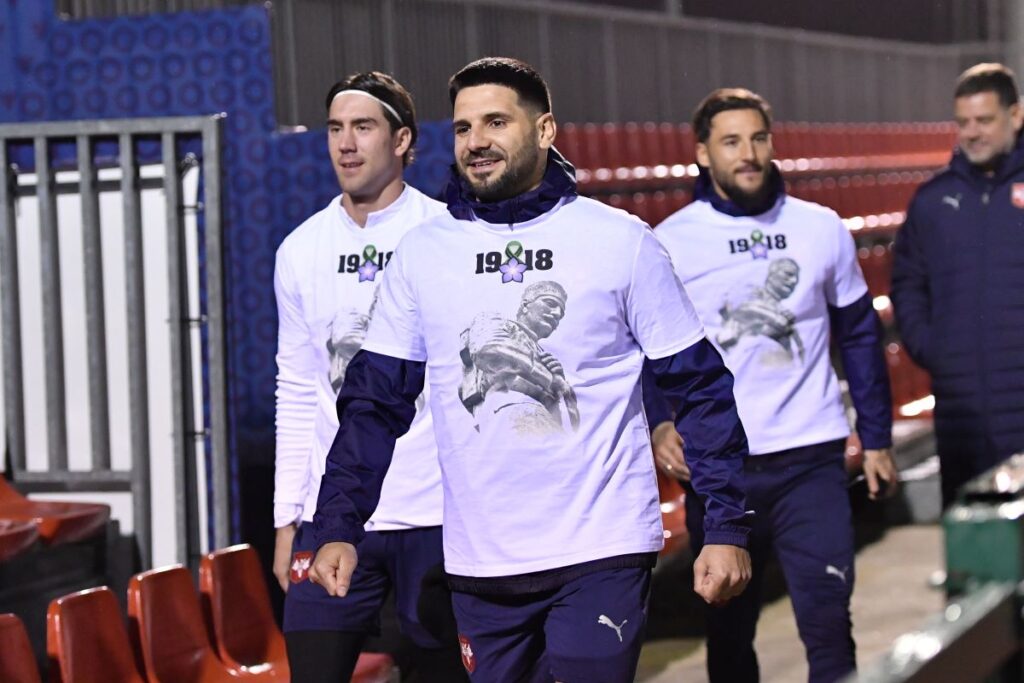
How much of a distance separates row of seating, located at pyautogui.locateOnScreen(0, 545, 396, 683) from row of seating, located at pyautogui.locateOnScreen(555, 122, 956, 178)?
334 centimetres

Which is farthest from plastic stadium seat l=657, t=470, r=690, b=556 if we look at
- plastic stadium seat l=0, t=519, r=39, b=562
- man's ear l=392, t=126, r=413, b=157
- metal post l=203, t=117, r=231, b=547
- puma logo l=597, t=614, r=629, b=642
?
puma logo l=597, t=614, r=629, b=642

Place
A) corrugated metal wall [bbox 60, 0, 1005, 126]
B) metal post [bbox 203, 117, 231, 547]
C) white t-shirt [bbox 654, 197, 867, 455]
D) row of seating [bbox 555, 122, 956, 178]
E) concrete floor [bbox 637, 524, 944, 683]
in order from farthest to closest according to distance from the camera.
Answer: row of seating [bbox 555, 122, 956, 178], corrugated metal wall [bbox 60, 0, 1005, 126], concrete floor [bbox 637, 524, 944, 683], metal post [bbox 203, 117, 231, 547], white t-shirt [bbox 654, 197, 867, 455]

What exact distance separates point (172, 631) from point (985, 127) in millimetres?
2700

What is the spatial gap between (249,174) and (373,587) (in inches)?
82.0

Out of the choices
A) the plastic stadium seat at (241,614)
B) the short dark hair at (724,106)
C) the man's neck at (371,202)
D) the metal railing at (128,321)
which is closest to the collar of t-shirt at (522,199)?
the man's neck at (371,202)

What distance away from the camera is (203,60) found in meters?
5.75

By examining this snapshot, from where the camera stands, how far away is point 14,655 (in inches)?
161

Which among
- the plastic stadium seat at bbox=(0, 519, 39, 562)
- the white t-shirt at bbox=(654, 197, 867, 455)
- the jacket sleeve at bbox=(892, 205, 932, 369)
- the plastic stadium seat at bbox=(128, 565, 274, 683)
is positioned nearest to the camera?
the white t-shirt at bbox=(654, 197, 867, 455)

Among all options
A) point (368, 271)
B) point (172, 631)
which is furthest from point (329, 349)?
point (172, 631)

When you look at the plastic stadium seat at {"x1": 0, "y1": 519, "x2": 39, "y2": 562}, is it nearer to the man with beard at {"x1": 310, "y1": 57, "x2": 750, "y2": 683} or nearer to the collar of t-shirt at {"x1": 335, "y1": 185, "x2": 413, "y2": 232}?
the collar of t-shirt at {"x1": 335, "y1": 185, "x2": 413, "y2": 232}

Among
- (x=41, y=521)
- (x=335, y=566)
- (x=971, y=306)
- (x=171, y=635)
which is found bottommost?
(x=171, y=635)

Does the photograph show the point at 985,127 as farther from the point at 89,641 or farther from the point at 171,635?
the point at 89,641

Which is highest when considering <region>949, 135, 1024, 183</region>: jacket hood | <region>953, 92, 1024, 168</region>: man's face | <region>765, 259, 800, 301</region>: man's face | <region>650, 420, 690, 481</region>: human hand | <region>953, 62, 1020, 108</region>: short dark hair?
<region>953, 62, 1020, 108</region>: short dark hair

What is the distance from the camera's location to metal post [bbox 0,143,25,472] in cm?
587
